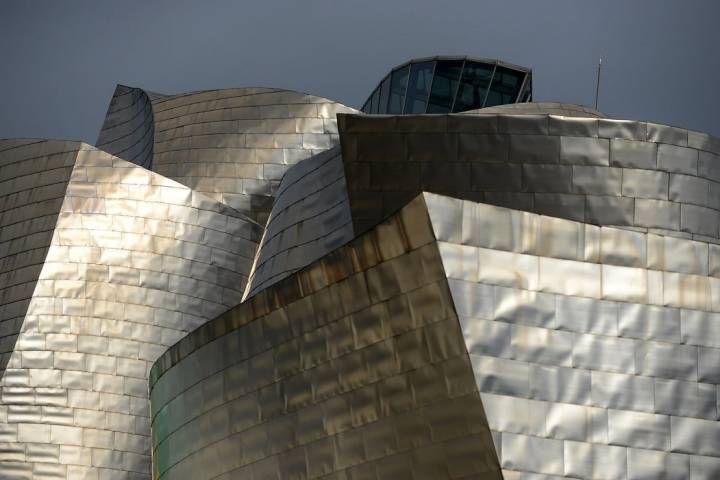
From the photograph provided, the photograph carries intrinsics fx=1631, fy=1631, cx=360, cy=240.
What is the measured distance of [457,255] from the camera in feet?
59.8

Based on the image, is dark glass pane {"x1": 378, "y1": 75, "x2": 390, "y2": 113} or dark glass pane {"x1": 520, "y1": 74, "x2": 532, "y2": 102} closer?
dark glass pane {"x1": 520, "y1": 74, "x2": 532, "y2": 102}

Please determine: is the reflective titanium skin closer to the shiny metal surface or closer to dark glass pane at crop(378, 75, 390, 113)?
the shiny metal surface

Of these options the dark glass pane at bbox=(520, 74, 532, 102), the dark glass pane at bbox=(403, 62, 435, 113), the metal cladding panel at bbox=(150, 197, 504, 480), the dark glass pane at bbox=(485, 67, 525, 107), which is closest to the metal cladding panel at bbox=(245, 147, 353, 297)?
the metal cladding panel at bbox=(150, 197, 504, 480)

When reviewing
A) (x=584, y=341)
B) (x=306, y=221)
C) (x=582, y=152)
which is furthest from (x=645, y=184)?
(x=306, y=221)

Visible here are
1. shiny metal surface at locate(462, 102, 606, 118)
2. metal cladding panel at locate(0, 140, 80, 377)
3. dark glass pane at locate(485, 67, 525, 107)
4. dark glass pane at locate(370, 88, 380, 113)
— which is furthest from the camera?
dark glass pane at locate(370, 88, 380, 113)

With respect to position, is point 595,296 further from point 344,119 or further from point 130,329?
point 130,329

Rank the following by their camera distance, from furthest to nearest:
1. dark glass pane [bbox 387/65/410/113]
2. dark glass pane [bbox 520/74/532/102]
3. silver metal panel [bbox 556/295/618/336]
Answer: dark glass pane [bbox 387/65/410/113], dark glass pane [bbox 520/74/532/102], silver metal panel [bbox 556/295/618/336]

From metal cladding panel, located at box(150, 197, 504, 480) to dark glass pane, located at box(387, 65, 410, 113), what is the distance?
2111cm

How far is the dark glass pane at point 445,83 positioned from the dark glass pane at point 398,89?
2.53 feet

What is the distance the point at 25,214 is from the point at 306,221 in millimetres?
8329

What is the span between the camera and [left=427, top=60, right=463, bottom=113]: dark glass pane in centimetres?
4328

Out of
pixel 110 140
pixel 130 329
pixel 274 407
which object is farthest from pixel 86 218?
pixel 274 407

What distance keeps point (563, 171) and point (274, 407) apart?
519 cm

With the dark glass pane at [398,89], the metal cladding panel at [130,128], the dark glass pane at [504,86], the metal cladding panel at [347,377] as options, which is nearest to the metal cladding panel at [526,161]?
the metal cladding panel at [347,377]
